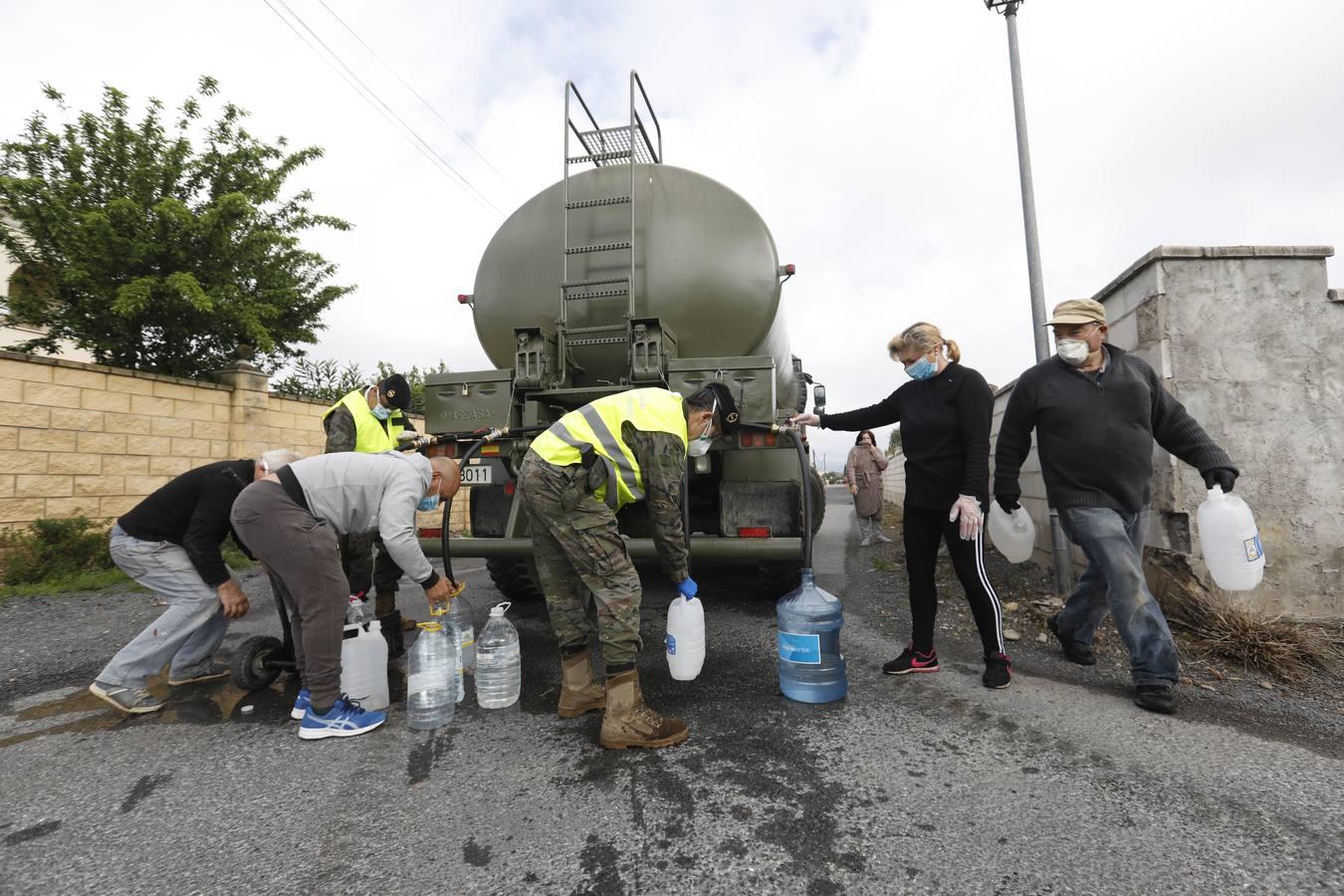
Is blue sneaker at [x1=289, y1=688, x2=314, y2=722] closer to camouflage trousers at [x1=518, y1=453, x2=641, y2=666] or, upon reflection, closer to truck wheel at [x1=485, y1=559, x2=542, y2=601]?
camouflage trousers at [x1=518, y1=453, x2=641, y2=666]

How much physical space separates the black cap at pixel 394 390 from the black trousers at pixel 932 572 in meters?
2.90

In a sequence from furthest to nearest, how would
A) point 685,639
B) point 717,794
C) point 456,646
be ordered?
point 456,646
point 685,639
point 717,794

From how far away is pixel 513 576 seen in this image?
427cm

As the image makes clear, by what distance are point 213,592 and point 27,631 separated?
7.76 ft

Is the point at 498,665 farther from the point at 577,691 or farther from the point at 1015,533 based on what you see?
the point at 1015,533

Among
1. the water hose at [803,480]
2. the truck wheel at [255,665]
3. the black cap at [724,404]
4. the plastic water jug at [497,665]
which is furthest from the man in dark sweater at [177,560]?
the water hose at [803,480]

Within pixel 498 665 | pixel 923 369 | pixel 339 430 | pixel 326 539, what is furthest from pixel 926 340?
pixel 339 430

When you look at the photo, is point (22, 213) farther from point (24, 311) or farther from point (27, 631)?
point (27, 631)

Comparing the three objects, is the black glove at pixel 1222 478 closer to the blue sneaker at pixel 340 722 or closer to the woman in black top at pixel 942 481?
the woman in black top at pixel 942 481

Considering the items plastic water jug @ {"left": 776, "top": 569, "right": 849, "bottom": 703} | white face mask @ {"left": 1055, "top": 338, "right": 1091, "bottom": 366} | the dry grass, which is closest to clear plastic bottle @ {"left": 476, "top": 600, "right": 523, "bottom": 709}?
plastic water jug @ {"left": 776, "top": 569, "right": 849, "bottom": 703}

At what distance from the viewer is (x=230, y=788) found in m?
2.02

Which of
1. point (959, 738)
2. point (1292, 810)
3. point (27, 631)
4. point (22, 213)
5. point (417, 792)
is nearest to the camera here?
point (1292, 810)

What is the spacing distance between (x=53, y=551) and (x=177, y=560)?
3.83 metres

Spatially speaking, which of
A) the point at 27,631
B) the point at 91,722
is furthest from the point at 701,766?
the point at 27,631
